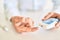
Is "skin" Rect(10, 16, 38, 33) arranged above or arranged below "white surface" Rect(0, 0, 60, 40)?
above

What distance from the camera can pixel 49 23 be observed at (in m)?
→ 0.85

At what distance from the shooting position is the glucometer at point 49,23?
842 millimetres

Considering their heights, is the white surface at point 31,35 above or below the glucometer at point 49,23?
below

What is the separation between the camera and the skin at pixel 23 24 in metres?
0.83

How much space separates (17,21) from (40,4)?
32 cm

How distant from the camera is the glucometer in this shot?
2.76 ft

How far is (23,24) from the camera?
2.85 ft

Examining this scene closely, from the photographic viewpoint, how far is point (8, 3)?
1.09 m

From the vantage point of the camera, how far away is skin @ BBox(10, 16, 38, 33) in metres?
0.83

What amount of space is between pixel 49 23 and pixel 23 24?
0.54ft

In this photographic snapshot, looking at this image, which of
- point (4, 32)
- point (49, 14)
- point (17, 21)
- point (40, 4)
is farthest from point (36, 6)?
point (4, 32)

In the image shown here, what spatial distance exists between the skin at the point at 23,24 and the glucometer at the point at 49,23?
0.18 feet

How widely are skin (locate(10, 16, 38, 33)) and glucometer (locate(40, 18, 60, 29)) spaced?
54mm

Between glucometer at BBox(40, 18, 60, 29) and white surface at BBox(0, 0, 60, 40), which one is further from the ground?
glucometer at BBox(40, 18, 60, 29)
